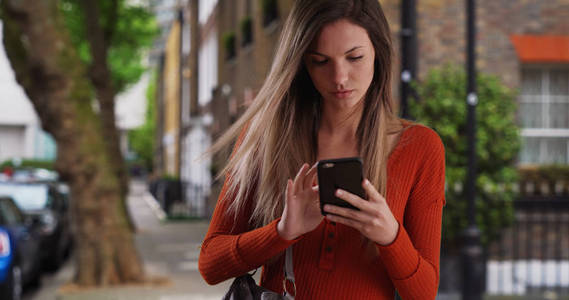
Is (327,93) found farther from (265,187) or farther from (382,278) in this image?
(382,278)

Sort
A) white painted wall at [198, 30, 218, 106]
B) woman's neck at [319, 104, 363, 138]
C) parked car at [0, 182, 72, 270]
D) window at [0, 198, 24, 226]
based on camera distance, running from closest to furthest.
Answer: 1. woman's neck at [319, 104, 363, 138]
2. window at [0, 198, 24, 226]
3. parked car at [0, 182, 72, 270]
4. white painted wall at [198, 30, 218, 106]

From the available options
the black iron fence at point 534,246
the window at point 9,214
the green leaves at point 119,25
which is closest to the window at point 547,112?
the black iron fence at point 534,246

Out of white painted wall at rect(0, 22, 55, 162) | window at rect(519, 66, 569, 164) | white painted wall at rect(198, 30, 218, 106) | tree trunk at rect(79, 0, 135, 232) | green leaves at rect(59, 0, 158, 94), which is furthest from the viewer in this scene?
white painted wall at rect(0, 22, 55, 162)

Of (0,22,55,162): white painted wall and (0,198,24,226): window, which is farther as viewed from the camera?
(0,22,55,162): white painted wall

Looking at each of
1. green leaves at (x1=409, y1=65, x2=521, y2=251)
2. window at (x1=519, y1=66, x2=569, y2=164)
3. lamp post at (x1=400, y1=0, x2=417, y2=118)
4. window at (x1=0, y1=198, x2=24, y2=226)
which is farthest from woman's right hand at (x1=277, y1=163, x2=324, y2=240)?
window at (x1=519, y1=66, x2=569, y2=164)

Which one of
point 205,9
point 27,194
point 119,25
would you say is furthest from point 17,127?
point 27,194

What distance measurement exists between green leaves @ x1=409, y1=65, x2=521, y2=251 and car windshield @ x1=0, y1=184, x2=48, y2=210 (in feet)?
24.1

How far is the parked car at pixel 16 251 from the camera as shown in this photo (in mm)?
8836

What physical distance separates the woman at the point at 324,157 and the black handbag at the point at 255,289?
1.8 inches

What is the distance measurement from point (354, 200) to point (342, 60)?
419 mm

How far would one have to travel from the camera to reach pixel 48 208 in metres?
13.6

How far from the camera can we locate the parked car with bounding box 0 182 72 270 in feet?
41.9

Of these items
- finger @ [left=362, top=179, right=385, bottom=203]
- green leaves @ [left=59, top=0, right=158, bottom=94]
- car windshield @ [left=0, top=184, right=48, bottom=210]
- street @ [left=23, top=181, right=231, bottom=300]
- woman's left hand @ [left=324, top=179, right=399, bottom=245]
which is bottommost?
street @ [left=23, top=181, right=231, bottom=300]

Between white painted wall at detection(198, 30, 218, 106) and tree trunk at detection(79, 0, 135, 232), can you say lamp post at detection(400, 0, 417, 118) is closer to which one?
tree trunk at detection(79, 0, 135, 232)
